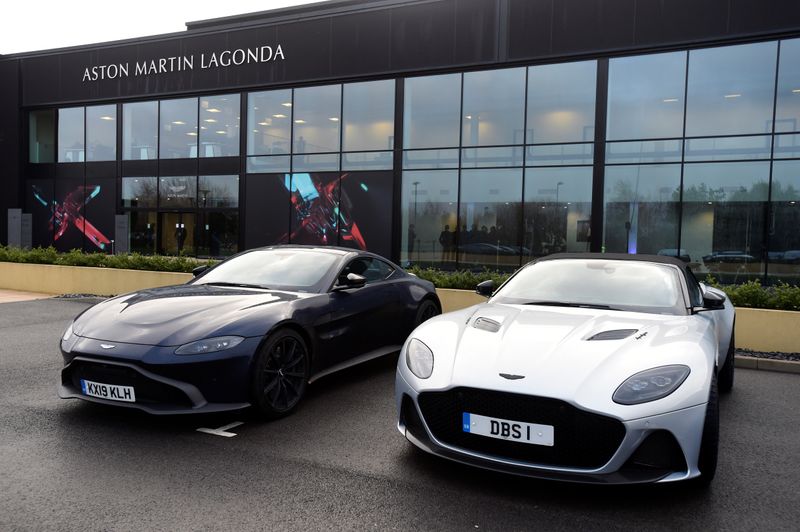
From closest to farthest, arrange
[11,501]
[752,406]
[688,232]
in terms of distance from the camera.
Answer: [11,501] → [752,406] → [688,232]

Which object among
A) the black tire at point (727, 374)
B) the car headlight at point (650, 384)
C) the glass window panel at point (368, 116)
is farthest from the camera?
the glass window panel at point (368, 116)

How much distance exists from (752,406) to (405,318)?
138 inches

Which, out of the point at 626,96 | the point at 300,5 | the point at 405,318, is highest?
the point at 300,5

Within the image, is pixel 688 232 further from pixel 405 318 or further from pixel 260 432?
pixel 260 432

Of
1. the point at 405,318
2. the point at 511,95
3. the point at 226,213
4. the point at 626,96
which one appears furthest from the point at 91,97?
the point at 405,318

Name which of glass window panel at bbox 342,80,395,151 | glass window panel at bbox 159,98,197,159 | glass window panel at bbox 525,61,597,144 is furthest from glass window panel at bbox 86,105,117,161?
glass window panel at bbox 525,61,597,144

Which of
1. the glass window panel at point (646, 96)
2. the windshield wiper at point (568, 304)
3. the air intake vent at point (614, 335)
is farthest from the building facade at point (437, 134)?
the air intake vent at point (614, 335)

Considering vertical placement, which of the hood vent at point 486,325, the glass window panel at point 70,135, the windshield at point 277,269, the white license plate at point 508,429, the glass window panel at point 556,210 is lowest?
the white license plate at point 508,429

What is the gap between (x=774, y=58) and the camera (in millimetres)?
14797

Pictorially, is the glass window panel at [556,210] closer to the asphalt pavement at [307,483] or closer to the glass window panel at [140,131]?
the asphalt pavement at [307,483]

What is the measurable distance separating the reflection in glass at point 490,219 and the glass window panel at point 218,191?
28.7ft

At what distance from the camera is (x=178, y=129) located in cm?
2255

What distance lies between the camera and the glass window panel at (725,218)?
49.5 feet

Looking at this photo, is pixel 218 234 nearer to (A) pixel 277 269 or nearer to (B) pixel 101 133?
(B) pixel 101 133
